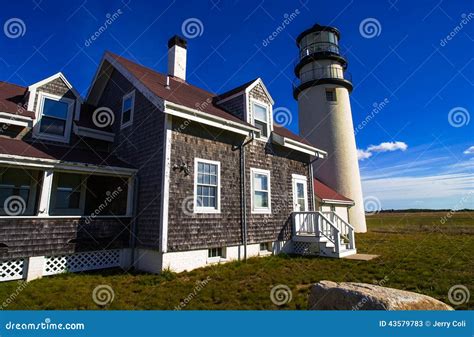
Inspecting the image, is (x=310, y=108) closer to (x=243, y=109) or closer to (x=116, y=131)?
(x=243, y=109)

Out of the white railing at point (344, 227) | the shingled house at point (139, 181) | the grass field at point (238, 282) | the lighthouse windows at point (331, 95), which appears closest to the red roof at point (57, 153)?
the shingled house at point (139, 181)

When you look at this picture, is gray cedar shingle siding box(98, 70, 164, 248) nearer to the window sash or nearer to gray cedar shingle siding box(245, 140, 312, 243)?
gray cedar shingle siding box(245, 140, 312, 243)

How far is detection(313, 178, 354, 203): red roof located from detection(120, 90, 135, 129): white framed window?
37.8ft

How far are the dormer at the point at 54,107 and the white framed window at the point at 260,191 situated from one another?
7.09m

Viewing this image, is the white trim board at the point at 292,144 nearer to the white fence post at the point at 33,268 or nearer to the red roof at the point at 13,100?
A: the red roof at the point at 13,100

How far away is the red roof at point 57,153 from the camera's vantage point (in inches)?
310

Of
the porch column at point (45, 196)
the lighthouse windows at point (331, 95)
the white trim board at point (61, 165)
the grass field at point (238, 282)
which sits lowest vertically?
the grass field at point (238, 282)

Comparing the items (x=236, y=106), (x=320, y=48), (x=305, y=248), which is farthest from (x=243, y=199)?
(x=320, y=48)

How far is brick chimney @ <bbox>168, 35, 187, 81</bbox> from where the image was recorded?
545 inches

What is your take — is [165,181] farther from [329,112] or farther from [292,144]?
[329,112]

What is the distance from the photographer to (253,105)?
12062mm

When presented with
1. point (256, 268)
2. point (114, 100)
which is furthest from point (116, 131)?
point (256, 268)

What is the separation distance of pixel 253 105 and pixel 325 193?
9000 millimetres
